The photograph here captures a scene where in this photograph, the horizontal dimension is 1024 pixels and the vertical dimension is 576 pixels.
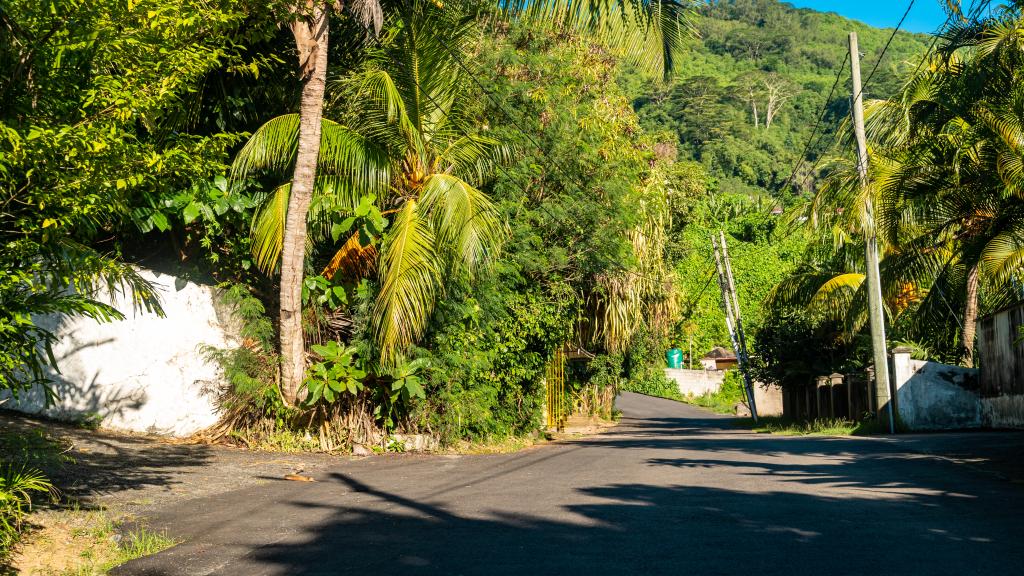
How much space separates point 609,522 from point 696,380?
53.9 meters

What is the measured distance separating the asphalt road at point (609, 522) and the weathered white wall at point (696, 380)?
48.7 m

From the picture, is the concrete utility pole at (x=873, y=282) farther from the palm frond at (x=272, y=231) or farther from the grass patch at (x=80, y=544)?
the grass patch at (x=80, y=544)

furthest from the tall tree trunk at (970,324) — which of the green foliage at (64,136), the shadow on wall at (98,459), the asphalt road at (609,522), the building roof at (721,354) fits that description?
the building roof at (721,354)

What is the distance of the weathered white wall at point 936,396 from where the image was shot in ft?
66.8

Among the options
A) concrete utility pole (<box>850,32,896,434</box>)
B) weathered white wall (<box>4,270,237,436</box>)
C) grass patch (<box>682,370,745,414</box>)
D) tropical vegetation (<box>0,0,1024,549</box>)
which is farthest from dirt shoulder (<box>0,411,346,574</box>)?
grass patch (<box>682,370,745,414</box>)

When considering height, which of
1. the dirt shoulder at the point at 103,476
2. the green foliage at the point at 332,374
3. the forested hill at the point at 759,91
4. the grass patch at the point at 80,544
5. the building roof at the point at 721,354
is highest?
the forested hill at the point at 759,91

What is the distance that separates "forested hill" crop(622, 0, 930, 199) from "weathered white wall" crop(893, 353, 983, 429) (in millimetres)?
17716

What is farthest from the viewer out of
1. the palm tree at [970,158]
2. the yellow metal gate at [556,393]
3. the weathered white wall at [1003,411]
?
the yellow metal gate at [556,393]

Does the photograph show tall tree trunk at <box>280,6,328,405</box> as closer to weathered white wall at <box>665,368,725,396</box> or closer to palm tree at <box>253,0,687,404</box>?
palm tree at <box>253,0,687,404</box>

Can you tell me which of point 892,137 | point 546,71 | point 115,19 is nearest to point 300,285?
point 115,19

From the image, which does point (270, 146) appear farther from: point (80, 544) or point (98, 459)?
point (80, 544)

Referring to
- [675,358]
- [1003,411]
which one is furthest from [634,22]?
[675,358]

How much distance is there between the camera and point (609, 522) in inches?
287

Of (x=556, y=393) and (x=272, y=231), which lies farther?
(x=556, y=393)
